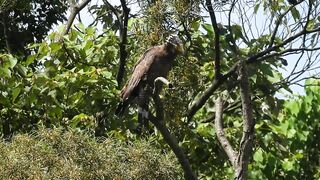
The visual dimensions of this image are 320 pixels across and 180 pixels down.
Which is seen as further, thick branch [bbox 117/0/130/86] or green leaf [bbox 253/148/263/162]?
green leaf [bbox 253/148/263/162]

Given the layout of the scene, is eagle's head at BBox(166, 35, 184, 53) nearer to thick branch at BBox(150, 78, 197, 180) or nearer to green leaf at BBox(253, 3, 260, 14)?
thick branch at BBox(150, 78, 197, 180)

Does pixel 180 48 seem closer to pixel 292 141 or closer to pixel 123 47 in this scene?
pixel 123 47

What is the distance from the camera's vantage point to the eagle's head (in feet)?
15.4

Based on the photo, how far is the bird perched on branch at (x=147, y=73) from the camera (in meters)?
4.74

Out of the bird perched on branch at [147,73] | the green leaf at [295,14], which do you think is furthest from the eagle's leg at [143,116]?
the green leaf at [295,14]

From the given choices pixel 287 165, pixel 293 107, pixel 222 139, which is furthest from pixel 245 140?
pixel 293 107

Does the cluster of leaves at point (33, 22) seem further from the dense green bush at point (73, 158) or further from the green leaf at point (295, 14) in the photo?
the dense green bush at point (73, 158)

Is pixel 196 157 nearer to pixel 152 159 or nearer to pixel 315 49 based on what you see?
pixel 315 49

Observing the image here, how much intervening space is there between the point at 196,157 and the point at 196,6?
5.69 ft

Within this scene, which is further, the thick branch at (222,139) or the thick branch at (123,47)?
the thick branch at (123,47)

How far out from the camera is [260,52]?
5.52m

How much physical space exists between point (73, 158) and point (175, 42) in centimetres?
130

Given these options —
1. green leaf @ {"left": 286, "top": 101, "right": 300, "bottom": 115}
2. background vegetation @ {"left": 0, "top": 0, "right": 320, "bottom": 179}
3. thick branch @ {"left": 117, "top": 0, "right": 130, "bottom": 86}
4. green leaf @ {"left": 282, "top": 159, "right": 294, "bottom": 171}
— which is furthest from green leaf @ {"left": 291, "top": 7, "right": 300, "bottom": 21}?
green leaf @ {"left": 286, "top": 101, "right": 300, "bottom": 115}

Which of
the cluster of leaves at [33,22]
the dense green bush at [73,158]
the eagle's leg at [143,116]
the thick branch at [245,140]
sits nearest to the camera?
the dense green bush at [73,158]
